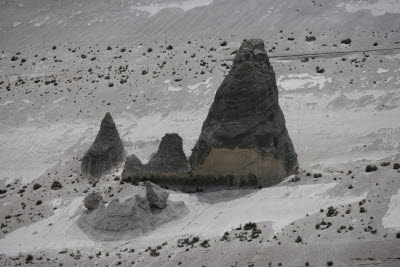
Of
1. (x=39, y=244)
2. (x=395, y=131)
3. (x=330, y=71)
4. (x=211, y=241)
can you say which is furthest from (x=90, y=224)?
(x=330, y=71)

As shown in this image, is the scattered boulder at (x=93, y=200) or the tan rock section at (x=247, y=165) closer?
the scattered boulder at (x=93, y=200)

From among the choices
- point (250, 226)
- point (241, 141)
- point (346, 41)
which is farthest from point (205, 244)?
point (346, 41)

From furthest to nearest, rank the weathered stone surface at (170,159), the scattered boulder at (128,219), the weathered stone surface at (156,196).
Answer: the weathered stone surface at (170,159), the weathered stone surface at (156,196), the scattered boulder at (128,219)

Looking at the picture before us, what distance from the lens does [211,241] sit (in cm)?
2125

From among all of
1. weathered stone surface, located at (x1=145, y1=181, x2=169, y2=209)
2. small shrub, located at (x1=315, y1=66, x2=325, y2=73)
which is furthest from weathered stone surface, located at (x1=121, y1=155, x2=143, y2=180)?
small shrub, located at (x1=315, y1=66, x2=325, y2=73)

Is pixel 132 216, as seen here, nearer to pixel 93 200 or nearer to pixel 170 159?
pixel 93 200

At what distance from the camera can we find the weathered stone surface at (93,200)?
25172mm

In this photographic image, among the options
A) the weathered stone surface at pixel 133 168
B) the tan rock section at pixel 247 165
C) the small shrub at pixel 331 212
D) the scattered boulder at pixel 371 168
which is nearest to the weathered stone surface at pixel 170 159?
the weathered stone surface at pixel 133 168

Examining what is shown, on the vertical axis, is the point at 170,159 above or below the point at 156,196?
above

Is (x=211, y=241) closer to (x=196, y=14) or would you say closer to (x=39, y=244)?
(x=39, y=244)

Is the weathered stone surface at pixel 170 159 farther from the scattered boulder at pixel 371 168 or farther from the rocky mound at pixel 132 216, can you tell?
the scattered boulder at pixel 371 168

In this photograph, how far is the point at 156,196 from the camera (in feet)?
79.2

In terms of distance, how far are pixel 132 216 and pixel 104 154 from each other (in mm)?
5886

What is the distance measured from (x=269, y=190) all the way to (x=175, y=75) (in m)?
14.4
